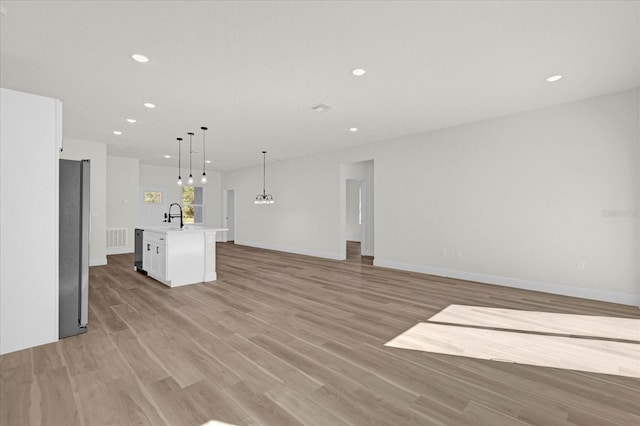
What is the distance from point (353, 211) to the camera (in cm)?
1189

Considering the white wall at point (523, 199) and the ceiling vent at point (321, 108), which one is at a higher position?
the ceiling vent at point (321, 108)

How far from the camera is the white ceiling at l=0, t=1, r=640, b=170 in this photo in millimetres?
2363

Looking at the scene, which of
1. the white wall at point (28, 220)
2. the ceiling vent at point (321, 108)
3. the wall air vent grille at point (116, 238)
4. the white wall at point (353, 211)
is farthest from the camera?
the white wall at point (353, 211)

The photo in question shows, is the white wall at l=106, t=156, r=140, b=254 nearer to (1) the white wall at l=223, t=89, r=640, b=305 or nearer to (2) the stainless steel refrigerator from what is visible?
(2) the stainless steel refrigerator

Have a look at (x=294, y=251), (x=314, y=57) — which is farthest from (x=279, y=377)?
(x=294, y=251)

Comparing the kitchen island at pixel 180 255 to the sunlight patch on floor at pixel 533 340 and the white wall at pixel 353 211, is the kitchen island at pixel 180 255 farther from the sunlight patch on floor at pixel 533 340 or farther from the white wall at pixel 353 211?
the white wall at pixel 353 211

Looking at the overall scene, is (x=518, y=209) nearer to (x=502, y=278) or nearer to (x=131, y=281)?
(x=502, y=278)

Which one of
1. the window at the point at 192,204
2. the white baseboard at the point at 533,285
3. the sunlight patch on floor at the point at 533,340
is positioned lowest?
the sunlight patch on floor at the point at 533,340

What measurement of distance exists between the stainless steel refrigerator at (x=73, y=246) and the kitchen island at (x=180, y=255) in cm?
169

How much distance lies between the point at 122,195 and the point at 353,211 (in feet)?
26.2

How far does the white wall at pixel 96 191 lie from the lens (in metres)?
6.60

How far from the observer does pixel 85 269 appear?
3021 millimetres

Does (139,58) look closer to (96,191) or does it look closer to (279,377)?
(279,377)

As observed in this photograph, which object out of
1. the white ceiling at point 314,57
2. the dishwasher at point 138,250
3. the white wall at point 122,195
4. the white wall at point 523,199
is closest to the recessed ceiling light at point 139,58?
the white ceiling at point 314,57
